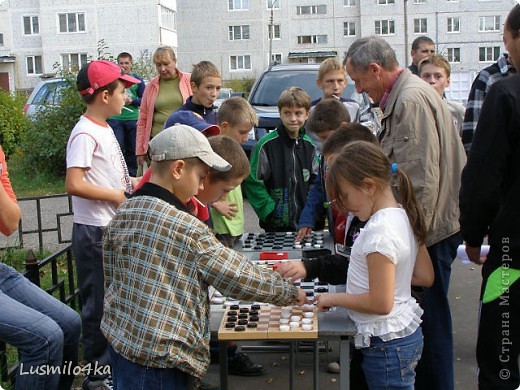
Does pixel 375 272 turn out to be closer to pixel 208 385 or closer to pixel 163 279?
pixel 163 279

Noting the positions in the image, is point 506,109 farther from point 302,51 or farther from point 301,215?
point 302,51

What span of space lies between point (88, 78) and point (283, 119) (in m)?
1.59

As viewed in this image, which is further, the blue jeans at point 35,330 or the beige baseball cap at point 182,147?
the blue jeans at point 35,330

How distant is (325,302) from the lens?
268cm

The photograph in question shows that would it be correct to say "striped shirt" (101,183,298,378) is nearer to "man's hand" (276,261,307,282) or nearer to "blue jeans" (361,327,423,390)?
"man's hand" (276,261,307,282)

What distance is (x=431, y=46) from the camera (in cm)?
725

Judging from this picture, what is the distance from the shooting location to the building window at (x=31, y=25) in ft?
171

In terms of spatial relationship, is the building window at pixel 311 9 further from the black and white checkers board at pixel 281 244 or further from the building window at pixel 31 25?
the black and white checkers board at pixel 281 244

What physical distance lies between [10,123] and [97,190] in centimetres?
1046

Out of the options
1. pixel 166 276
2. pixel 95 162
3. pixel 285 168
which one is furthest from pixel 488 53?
pixel 166 276

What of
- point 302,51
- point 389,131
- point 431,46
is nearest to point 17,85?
point 302,51

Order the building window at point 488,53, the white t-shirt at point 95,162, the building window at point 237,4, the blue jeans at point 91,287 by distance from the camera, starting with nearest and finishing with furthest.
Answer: the white t-shirt at point 95,162 < the blue jeans at point 91,287 < the building window at point 488,53 < the building window at point 237,4

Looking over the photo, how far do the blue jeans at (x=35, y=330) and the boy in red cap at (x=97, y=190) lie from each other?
15.2 inches

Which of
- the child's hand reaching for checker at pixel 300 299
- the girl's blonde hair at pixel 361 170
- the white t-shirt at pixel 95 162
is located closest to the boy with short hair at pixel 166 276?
the child's hand reaching for checker at pixel 300 299
